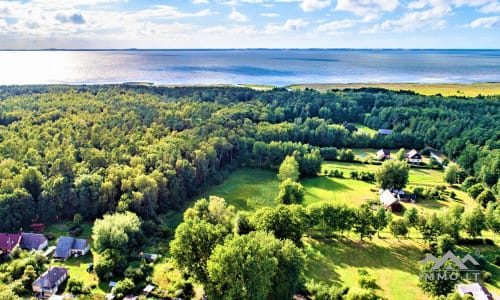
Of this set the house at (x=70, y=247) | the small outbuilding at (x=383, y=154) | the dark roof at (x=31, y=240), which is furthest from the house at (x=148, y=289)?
the small outbuilding at (x=383, y=154)

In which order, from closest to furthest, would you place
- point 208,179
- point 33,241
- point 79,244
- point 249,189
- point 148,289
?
1. point 148,289
2. point 33,241
3. point 79,244
4. point 249,189
5. point 208,179

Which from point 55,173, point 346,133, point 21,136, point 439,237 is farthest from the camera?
point 346,133

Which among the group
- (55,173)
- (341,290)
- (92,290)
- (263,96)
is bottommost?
(92,290)

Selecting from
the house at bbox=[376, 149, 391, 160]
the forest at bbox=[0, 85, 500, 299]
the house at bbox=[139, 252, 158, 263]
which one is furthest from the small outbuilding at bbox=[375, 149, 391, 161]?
the house at bbox=[139, 252, 158, 263]

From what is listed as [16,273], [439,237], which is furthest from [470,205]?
[16,273]

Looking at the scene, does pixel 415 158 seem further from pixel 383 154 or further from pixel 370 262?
pixel 370 262

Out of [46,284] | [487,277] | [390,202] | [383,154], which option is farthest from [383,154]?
[46,284]

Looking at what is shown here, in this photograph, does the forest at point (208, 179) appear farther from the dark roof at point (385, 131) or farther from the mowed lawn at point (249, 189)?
the dark roof at point (385, 131)

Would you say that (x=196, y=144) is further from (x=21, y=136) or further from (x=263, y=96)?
(x=263, y=96)
